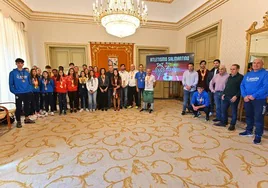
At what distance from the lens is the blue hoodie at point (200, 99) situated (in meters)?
3.71

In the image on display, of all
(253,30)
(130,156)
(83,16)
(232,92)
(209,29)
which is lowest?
(130,156)

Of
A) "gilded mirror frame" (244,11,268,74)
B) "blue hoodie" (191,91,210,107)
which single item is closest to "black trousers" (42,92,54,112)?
"blue hoodie" (191,91,210,107)

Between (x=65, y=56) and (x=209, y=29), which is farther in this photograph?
(x=65, y=56)

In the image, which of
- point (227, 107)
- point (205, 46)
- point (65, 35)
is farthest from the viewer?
point (65, 35)

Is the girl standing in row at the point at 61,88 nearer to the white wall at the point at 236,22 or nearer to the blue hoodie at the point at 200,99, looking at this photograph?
the blue hoodie at the point at 200,99

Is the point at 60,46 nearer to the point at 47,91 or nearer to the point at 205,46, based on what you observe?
the point at 47,91

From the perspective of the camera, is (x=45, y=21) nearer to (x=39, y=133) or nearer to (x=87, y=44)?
(x=87, y=44)

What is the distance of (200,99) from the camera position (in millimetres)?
3814

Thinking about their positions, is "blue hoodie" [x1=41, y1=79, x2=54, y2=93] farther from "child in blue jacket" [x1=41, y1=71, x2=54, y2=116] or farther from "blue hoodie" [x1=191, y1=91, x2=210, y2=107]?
"blue hoodie" [x1=191, y1=91, x2=210, y2=107]

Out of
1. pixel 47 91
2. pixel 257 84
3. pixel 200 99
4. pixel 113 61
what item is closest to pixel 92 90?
pixel 47 91

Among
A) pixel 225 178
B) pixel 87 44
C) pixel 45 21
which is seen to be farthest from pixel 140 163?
pixel 45 21

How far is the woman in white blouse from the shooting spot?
14.7ft

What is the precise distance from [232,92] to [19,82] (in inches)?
174

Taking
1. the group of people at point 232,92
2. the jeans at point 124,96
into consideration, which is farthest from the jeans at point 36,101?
the group of people at point 232,92
